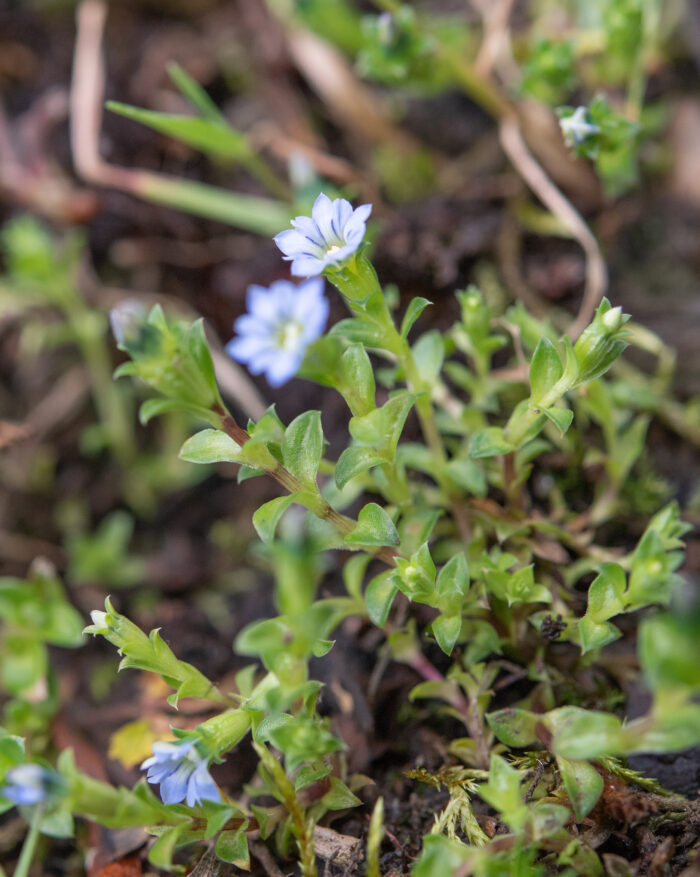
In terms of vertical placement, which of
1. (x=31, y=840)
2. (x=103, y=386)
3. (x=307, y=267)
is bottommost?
(x=31, y=840)

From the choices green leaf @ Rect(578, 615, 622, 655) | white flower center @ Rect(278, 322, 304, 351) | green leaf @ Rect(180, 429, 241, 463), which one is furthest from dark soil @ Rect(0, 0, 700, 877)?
white flower center @ Rect(278, 322, 304, 351)

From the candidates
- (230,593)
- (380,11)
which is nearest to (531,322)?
Result: (230,593)

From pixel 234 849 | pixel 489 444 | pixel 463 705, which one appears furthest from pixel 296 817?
pixel 489 444

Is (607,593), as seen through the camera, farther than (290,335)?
Yes

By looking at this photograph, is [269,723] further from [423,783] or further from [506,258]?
[506,258]

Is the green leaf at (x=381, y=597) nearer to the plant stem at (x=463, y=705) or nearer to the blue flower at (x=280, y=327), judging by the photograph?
the plant stem at (x=463, y=705)

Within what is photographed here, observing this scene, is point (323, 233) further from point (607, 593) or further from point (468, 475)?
point (607, 593)
